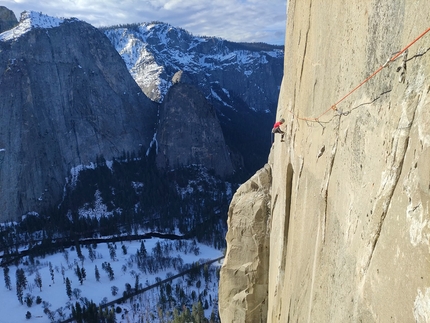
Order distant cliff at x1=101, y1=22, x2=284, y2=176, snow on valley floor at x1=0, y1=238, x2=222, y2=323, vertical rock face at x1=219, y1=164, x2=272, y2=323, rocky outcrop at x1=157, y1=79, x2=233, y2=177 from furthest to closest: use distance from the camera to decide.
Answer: distant cliff at x1=101, y1=22, x2=284, y2=176
rocky outcrop at x1=157, y1=79, x2=233, y2=177
snow on valley floor at x1=0, y1=238, x2=222, y2=323
vertical rock face at x1=219, y1=164, x2=272, y2=323

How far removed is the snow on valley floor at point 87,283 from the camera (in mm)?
37594

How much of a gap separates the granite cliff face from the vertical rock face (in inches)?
130

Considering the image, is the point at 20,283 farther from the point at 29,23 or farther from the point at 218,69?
the point at 218,69

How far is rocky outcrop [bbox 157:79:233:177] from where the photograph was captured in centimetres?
6975

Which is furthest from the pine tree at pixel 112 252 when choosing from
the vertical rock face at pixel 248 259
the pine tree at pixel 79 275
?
the vertical rock face at pixel 248 259

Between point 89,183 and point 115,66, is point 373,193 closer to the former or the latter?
point 89,183

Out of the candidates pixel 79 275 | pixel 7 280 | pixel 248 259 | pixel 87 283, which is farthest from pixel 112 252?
pixel 248 259

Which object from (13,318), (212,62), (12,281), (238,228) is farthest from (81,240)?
(212,62)

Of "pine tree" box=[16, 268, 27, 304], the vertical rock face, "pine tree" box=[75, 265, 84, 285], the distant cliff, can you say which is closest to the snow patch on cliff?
the distant cliff

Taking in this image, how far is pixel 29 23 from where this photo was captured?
2499 inches

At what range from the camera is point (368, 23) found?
11.3ft

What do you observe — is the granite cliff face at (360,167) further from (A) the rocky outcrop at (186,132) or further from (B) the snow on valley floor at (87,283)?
(A) the rocky outcrop at (186,132)

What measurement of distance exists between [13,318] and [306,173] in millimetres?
40823

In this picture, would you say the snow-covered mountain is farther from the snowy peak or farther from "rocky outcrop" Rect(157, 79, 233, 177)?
the snowy peak
